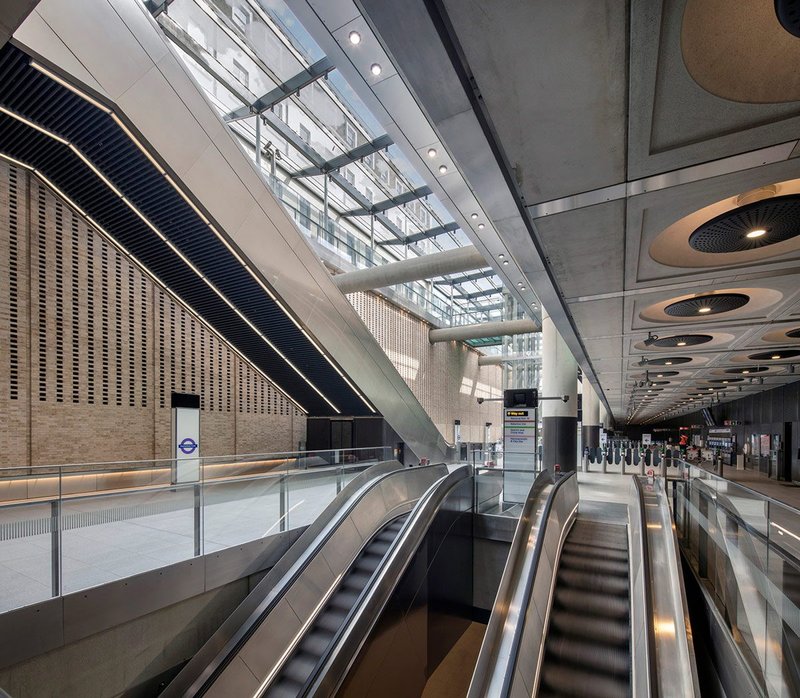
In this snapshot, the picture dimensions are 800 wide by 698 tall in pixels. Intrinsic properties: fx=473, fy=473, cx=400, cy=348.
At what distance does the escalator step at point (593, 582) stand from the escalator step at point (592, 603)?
10cm

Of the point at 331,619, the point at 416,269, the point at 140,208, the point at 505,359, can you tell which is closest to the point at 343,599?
the point at 331,619

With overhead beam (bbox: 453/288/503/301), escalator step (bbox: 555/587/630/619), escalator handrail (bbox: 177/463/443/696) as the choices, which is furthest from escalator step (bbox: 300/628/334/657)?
overhead beam (bbox: 453/288/503/301)

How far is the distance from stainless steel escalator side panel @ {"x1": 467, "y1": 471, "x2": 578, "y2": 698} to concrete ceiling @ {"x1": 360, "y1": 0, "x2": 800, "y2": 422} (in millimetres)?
3465

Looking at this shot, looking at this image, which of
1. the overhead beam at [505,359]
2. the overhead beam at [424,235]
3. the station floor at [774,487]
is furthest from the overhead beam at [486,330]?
the station floor at [774,487]

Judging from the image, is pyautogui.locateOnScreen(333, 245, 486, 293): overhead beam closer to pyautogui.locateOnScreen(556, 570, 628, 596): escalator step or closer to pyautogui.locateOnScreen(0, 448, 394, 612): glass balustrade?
pyautogui.locateOnScreen(0, 448, 394, 612): glass balustrade

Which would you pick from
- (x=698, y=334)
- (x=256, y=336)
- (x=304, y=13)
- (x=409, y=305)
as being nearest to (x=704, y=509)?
(x=698, y=334)

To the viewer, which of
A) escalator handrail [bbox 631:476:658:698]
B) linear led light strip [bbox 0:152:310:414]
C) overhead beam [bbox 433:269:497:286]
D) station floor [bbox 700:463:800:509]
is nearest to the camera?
escalator handrail [bbox 631:476:658:698]

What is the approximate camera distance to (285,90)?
1473 cm

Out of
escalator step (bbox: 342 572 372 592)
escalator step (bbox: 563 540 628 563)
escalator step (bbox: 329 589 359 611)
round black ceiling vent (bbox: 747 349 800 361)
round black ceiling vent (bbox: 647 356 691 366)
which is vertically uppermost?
round black ceiling vent (bbox: 747 349 800 361)

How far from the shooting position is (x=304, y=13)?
328 centimetres

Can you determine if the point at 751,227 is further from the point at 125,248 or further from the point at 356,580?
the point at 125,248

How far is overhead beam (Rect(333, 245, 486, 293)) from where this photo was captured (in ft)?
45.0

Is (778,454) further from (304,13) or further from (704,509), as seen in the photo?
(304,13)

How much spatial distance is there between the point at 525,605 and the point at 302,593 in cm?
265
